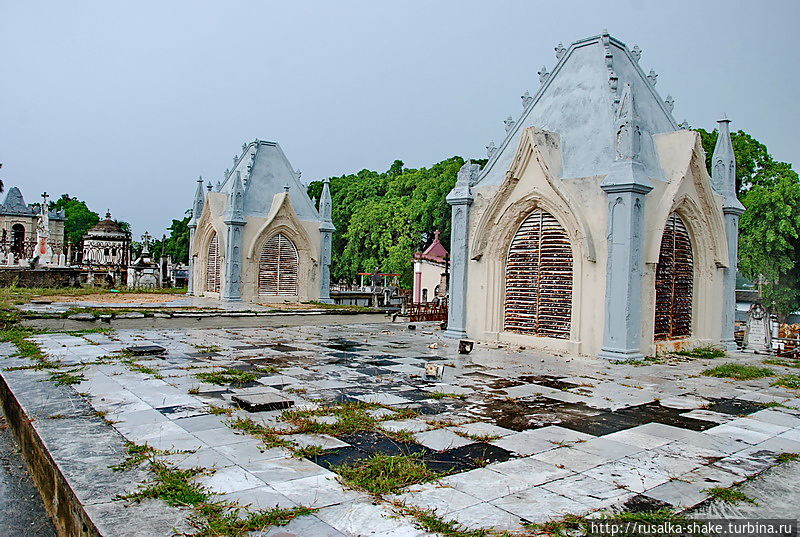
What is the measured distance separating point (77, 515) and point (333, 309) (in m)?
15.3

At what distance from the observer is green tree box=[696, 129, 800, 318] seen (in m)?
28.1

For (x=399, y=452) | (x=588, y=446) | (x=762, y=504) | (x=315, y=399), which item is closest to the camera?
(x=762, y=504)

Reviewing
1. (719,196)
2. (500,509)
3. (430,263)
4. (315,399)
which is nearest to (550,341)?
(719,196)

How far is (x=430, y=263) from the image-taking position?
30.9 metres

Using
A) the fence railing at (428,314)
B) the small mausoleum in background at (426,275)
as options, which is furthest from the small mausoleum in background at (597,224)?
the small mausoleum in background at (426,275)

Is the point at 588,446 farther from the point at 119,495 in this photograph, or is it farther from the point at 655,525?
the point at 119,495

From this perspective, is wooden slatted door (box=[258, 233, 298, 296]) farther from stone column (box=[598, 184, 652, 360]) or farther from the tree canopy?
the tree canopy

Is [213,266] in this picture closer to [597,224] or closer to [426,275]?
[426,275]

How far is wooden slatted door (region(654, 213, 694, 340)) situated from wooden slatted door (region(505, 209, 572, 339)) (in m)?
1.80

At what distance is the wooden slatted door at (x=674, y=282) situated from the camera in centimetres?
1243

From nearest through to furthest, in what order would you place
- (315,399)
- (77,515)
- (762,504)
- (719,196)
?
(77,515), (762,504), (315,399), (719,196)

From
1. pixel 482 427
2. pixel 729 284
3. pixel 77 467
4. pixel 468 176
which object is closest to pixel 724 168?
Result: pixel 729 284

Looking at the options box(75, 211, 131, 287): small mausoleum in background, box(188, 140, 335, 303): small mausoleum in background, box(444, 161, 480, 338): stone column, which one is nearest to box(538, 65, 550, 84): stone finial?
box(444, 161, 480, 338): stone column

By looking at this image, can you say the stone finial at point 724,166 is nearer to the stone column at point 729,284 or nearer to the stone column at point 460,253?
the stone column at point 729,284
